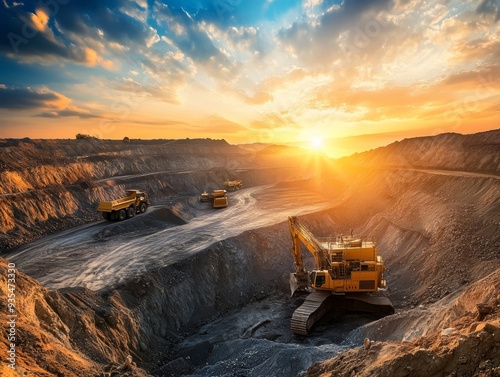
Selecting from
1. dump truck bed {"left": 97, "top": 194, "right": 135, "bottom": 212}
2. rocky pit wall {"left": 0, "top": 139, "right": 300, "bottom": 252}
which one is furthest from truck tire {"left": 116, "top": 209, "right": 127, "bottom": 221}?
rocky pit wall {"left": 0, "top": 139, "right": 300, "bottom": 252}

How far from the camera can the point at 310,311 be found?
623 inches

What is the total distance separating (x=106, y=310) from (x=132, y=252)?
8.30 meters

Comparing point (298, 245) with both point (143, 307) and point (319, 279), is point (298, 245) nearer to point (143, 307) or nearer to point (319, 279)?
point (319, 279)

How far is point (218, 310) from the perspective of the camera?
62.4 feet

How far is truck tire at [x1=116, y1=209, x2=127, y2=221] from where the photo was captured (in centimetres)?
2895

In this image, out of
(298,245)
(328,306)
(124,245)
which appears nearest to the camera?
(328,306)

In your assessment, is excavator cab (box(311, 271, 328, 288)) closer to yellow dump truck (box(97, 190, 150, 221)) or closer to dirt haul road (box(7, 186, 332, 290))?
dirt haul road (box(7, 186, 332, 290))

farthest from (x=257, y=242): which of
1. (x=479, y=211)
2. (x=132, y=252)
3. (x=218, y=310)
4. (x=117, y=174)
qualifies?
(x=117, y=174)

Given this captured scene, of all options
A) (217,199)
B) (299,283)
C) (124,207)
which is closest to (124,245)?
(124,207)

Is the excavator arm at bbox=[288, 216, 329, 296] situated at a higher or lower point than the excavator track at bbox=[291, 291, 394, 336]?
higher

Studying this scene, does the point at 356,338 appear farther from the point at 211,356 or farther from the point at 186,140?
the point at 186,140

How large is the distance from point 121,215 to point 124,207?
0.82 metres

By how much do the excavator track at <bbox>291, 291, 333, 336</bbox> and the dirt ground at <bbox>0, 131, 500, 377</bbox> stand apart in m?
0.70

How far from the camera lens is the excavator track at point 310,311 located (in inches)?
608
